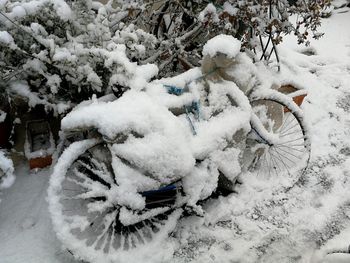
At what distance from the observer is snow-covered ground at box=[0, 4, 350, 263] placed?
3402 mm

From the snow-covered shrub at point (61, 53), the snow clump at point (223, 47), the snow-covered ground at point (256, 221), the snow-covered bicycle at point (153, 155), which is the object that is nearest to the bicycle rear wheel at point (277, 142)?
the snow-covered bicycle at point (153, 155)

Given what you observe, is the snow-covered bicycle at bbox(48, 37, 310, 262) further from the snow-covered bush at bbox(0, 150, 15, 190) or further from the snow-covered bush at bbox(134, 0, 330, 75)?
the snow-covered bush at bbox(134, 0, 330, 75)

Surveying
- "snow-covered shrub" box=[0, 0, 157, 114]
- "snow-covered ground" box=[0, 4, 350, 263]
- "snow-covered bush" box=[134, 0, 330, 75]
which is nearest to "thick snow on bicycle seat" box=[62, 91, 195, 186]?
"snow-covered shrub" box=[0, 0, 157, 114]

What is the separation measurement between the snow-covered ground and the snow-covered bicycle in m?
0.25

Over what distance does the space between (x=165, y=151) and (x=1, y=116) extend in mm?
1880

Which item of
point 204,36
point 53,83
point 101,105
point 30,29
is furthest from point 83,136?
point 204,36

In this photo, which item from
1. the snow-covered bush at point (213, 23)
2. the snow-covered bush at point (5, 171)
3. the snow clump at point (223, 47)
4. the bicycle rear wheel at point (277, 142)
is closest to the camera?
the snow-covered bush at point (5, 171)

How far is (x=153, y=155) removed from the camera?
9.76 ft

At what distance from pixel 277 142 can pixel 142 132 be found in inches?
60.2

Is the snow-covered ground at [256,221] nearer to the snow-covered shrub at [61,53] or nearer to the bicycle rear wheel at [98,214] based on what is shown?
the bicycle rear wheel at [98,214]

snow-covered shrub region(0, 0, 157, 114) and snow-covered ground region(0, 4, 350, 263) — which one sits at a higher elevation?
snow-covered shrub region(0, 0, 157, 114)

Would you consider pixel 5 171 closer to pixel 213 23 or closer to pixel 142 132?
pixel 142 132

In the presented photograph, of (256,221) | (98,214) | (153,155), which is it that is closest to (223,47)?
(153,155)

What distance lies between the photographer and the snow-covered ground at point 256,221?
340cm
